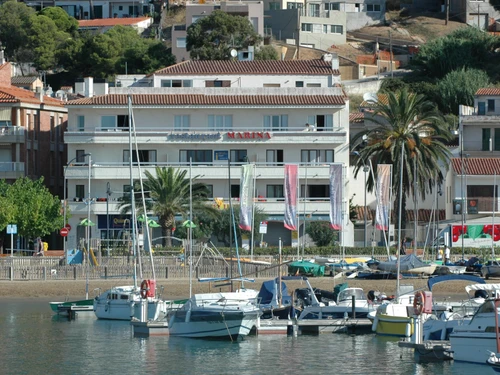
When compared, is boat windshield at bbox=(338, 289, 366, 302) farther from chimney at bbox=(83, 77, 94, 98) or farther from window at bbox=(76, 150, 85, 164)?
chimney at bbox=(83, 77, 94, 98)

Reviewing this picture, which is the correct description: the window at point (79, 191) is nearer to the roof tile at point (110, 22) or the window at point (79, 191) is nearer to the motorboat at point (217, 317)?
the motorboat at point (217, 317)

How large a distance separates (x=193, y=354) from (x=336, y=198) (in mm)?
25811

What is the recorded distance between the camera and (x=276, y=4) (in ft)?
539

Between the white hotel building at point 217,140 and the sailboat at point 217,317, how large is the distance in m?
38.1

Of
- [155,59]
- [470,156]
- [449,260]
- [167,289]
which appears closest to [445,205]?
[470,156]

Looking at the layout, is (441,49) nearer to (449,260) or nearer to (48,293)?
(449,260)

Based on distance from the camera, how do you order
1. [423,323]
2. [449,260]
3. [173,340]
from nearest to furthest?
[423,323] < [173,340] < [449,260]

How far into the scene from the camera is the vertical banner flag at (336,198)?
8081cm

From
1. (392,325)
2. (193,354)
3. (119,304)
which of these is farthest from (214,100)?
(193,354)

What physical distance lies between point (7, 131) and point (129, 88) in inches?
408

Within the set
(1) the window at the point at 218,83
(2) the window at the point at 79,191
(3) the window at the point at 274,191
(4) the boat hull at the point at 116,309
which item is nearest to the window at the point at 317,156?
(3) the window at the point at 274,191

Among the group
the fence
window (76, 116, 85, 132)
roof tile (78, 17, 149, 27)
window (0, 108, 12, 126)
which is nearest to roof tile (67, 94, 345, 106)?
window (76, 116, 85, 132)

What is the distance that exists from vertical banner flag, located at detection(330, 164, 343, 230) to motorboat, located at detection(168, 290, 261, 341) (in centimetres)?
2043

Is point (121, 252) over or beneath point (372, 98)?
beneath
